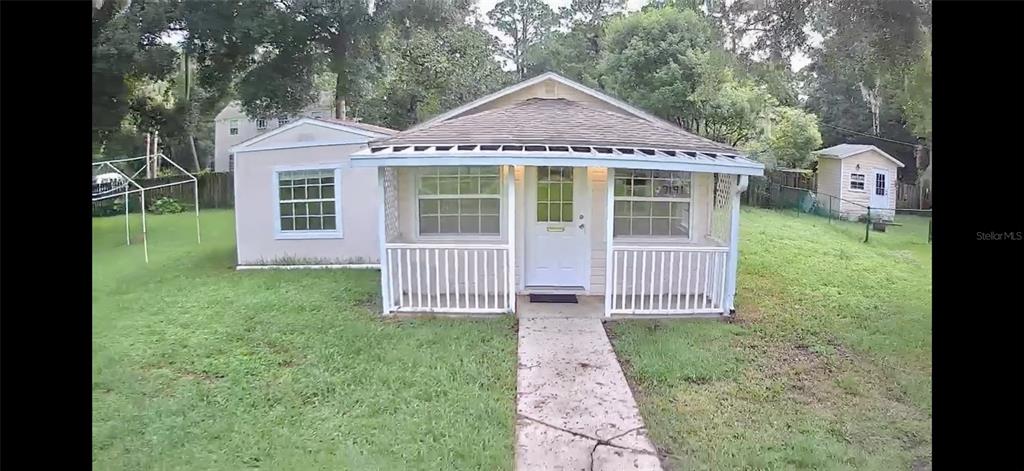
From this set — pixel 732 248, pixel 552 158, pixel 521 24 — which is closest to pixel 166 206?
pixel 552 158

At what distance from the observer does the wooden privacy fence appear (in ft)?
14.2

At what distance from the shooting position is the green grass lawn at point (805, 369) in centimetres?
261

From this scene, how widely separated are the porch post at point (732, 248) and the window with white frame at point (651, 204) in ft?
A: 1.86

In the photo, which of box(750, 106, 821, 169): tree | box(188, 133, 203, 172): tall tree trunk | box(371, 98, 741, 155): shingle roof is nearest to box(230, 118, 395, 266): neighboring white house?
box(188, 133, 203, 172): tall tree trunk

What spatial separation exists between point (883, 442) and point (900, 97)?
3.94m

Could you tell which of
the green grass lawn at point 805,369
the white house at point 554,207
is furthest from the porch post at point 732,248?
the green grass lawn at point 805,369

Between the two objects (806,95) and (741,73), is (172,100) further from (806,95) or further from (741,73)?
(806,95)

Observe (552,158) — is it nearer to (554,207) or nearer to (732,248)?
(554,207)

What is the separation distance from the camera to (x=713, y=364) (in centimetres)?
354

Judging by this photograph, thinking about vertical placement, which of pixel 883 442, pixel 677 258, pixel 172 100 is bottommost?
pixel 883 442

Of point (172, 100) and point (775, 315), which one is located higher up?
point (172, 100)

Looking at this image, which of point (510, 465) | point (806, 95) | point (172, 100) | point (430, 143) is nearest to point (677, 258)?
point (430, 143)

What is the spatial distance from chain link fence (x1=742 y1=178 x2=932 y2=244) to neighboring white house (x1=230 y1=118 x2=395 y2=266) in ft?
17.3

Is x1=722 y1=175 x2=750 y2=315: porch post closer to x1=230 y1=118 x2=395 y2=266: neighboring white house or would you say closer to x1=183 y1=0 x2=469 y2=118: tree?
x1=230 y1=118 x2=395 y2=266: neighboring white house
